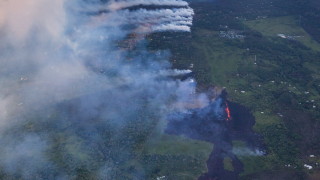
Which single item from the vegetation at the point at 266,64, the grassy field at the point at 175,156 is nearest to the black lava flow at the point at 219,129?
the grassy field at the point at 175,156

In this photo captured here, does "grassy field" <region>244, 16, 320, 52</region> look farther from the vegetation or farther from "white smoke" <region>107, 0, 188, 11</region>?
"white smoke" <region>107, 0, 188, 11</region>

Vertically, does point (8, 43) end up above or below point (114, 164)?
above

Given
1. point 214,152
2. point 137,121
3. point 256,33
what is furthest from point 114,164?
point 256,33

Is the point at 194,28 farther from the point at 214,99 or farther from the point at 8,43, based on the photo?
the point at 8,43

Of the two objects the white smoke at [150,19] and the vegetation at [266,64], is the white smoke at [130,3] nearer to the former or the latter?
the white smoke at [150,19]

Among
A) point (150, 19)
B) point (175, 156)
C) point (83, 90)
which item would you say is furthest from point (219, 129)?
point (150, 19)

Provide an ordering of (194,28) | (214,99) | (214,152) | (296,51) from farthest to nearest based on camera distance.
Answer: (194,28) < (296,51) < (214,99) < (214,152)

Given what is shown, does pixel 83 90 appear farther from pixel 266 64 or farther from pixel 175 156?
pixel 266 64

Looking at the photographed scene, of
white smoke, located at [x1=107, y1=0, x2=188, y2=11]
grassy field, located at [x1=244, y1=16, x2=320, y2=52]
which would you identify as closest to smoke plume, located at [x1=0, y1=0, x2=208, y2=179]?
white smoke, located at [x1=107, y1=0, x2=188, y2=11]
